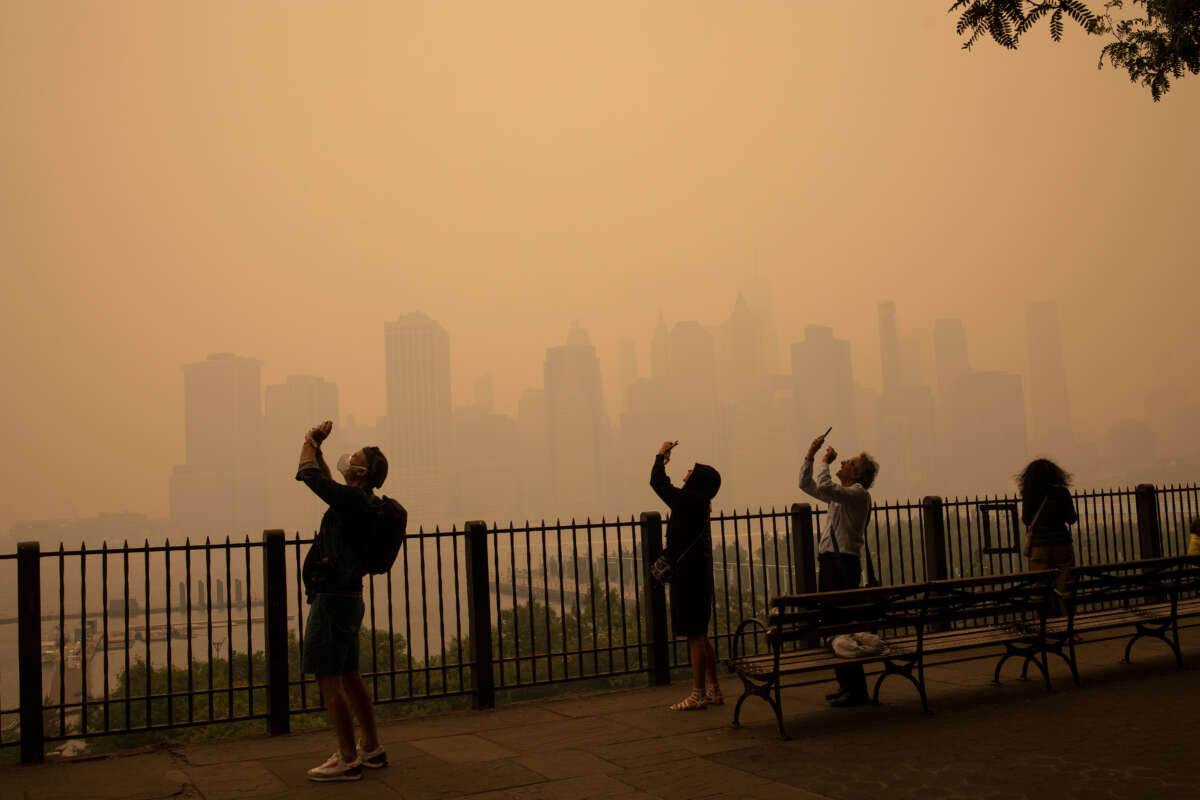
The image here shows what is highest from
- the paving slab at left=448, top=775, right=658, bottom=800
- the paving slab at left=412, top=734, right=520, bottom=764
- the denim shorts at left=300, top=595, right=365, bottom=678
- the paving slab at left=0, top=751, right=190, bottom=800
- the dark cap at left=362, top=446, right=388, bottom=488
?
the dark cap at left=362, top=446, right=388, bottom=488

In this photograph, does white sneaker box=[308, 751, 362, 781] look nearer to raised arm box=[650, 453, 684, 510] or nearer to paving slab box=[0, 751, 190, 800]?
paving slab box=[0, 751, 190, 800]

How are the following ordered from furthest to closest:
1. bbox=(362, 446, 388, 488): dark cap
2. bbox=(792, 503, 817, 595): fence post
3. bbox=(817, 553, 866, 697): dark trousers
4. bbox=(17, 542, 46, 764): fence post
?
bbox=(792, 503, 817, 595): fence post → bbox=(817, 553, 866, 697): dark trousers → bbox=(17, 542, 46, 764): fence post → bbox=(362, 446, 388, 488): dark cap

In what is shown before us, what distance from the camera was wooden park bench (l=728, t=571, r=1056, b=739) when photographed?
6.80 m

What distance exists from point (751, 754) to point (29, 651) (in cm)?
506

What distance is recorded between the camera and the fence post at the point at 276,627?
25.6 ft

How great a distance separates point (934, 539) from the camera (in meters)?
11.5

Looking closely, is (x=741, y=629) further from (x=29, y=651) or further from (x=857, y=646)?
(x=29, y=651)

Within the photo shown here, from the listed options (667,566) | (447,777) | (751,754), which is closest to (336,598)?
(447,777)

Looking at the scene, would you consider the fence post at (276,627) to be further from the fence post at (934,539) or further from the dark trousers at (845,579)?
the fence post at (934,539)

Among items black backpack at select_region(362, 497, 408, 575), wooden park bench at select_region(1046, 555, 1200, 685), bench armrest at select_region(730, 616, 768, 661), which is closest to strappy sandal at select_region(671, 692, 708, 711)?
bench armrest at select_region(730, 616, 768, 661)

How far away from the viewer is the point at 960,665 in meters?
9.59

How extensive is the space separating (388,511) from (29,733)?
3.34m

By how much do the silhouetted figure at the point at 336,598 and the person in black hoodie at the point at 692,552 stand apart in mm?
2387

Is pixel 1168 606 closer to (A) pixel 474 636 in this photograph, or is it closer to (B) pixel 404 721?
(A) pixel 474 636
